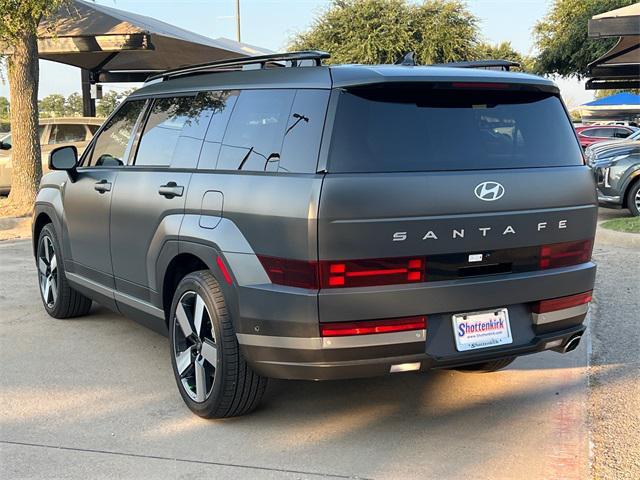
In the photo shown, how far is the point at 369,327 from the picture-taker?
11.4 ft

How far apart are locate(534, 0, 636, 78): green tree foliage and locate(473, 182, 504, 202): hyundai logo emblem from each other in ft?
89.3

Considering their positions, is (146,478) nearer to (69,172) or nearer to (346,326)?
(346,326)

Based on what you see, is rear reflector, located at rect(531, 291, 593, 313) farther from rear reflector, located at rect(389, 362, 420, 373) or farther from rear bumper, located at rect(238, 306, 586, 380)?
rear reflector, located at rect(389, 362, 420, 373)

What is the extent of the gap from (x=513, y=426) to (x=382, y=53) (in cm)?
3211

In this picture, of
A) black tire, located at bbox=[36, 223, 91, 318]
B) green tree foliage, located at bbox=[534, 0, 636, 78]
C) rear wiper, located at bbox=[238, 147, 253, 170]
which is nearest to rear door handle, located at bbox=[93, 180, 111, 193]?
black tire, located at bbox=[36, 223, 91, 318]

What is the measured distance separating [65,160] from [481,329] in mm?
3423

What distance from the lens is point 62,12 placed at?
13852mm

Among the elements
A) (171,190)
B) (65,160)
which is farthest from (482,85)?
(65,160)

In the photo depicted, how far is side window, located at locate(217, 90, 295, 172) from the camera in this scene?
3785mm

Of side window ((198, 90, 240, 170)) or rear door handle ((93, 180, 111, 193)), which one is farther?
rear door handle ((93, 180, 111, 193))

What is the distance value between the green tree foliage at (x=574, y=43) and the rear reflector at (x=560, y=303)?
1056 inches

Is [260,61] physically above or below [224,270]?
above

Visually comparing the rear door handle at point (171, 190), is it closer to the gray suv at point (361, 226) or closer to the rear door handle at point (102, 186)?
the gray suv at point (361, 226)

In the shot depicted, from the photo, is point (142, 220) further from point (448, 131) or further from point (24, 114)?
point (24, 114)
